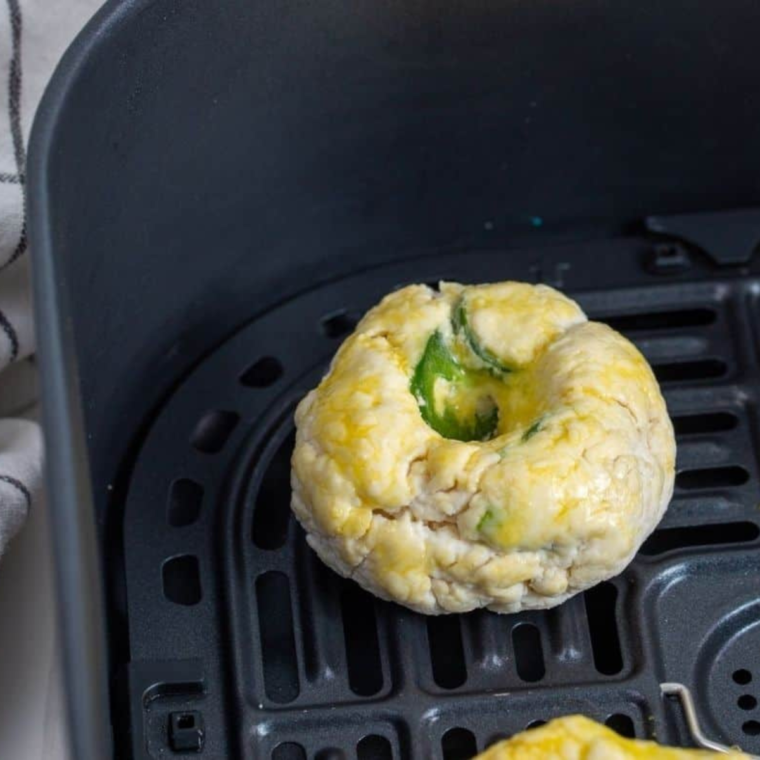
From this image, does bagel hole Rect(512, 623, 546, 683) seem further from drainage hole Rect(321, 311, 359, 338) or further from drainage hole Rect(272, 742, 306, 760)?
drainage hole Rect(321, 311, 359, 338)

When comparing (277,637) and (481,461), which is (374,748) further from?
(481,461)

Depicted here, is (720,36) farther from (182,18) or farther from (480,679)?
(480,679)

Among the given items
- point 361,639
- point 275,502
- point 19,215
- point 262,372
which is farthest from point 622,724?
point 19,215

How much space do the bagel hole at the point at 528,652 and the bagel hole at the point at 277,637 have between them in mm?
167

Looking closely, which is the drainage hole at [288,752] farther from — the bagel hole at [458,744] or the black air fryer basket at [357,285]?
the bagel hole at [458,744]

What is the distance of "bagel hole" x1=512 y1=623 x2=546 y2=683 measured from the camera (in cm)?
108

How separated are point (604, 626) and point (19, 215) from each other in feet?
1.86

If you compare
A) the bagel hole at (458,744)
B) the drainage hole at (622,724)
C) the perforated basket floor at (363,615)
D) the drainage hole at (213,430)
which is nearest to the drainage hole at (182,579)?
the perforated basket floor at (363,615)

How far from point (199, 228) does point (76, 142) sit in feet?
0.75

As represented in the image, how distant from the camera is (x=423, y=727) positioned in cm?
104

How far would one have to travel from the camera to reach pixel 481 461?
3.30 feet

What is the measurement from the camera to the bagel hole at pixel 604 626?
1086 millimetres

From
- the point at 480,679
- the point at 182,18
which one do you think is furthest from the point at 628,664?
the point at 182,18

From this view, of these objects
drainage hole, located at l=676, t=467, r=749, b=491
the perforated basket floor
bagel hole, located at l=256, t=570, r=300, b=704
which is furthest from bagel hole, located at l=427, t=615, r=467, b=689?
drainage hole, located at l=676, t=467, r=749, b=491
